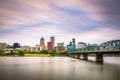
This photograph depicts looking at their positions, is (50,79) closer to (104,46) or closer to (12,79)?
(12,79)

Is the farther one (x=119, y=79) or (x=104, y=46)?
(x=104, y=46)

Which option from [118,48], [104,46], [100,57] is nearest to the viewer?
[118,48]

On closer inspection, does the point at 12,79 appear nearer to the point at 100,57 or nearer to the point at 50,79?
the point at 50,79

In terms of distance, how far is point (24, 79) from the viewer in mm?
34594

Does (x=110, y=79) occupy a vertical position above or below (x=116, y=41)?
below

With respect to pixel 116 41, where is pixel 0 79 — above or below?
below

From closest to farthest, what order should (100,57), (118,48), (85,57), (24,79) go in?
(24,79) < (118,48) < (100,57) < (85,57)

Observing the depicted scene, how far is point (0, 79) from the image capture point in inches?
1369

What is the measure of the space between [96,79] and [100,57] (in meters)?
62.6

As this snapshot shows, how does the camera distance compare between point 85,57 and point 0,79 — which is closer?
point 0,79

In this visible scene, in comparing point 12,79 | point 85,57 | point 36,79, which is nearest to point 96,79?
point 36,79

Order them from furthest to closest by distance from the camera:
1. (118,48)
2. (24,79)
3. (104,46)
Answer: (104,46)
(118,48)
(24,79)

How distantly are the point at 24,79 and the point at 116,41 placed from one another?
5026cm

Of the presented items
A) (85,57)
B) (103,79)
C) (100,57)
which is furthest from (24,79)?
(85,57)
